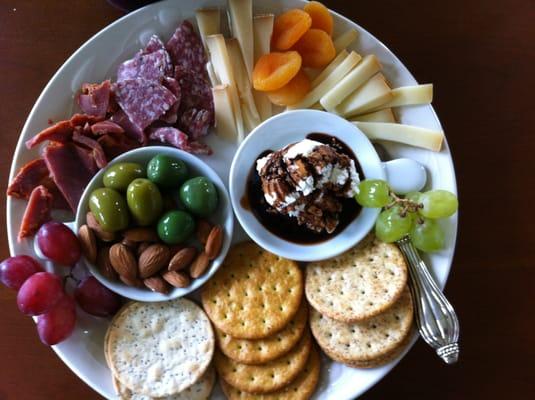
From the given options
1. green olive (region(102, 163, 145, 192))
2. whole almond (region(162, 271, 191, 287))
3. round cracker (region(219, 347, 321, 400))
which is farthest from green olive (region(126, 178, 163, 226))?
round cracker (region(219, 347, 321, 400))

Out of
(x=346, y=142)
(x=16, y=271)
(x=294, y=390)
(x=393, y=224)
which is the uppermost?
(x=16, y=271)

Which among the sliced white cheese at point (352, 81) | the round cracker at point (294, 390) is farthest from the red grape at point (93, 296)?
the sliced white cheese at point (352, 81)

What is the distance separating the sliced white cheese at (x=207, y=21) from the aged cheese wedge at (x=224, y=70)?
0.02 meters

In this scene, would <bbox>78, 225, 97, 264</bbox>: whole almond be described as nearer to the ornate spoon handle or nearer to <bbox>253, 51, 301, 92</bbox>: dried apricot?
<bbox>253, 51, 301, 92</bbox>: dried apricot

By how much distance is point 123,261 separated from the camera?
3.85ft

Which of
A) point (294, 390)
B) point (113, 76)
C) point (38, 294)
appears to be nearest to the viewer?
point (38, 294)

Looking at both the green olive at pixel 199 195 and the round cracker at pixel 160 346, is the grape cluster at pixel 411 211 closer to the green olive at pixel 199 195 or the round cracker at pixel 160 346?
the green olive at pixel 199 195

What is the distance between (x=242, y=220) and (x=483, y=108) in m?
0.74

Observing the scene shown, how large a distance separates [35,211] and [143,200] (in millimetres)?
294

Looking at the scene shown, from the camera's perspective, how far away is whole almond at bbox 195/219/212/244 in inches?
48.1

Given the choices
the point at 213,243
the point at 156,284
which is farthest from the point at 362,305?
the point at 156,284

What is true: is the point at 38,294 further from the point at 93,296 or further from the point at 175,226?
the point at 175,226

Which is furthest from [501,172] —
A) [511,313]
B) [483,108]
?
[511,313]

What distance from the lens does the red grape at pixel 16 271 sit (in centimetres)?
117
